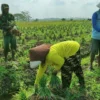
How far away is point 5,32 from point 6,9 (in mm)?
687

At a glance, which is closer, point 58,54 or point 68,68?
point 58,54

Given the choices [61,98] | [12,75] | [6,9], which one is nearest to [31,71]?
[12,75]

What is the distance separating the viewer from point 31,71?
28.1 feet

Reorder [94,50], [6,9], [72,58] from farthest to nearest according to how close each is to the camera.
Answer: [6,9] → [94,50] → [72,58]

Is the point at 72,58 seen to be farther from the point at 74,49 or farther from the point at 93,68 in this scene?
the point at 93,68

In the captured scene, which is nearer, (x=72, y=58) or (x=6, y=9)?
(x=72, y=58)

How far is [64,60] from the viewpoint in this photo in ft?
19.6

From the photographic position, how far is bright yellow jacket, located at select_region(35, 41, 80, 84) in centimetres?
569

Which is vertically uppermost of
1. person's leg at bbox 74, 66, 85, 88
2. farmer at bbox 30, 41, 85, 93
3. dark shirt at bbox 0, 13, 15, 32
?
dark shirt at bbox 0, 13, 15, 32

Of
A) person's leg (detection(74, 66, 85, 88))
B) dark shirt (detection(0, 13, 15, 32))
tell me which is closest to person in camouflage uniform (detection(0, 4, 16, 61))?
dark shirt (detection(0, 13, 15, 32))

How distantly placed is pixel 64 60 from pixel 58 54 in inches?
8.9

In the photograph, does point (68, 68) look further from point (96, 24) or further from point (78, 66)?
point (96, 24)

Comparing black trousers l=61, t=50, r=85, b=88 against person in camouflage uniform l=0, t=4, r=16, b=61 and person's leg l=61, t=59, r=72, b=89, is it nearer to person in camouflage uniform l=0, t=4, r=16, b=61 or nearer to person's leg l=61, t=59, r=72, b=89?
person's leg l=61, t=59, r=72, b=89

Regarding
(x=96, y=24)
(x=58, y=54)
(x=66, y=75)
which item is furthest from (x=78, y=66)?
(x=96, y=24)
